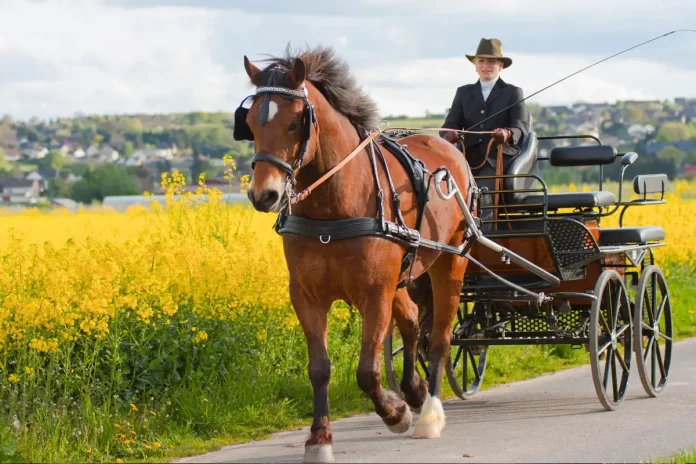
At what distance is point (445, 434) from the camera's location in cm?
807

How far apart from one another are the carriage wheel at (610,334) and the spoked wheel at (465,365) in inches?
43.2

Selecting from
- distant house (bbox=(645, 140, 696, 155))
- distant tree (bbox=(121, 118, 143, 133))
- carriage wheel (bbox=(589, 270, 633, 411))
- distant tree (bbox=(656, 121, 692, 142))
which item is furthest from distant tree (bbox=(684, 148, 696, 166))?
carriage wheel (bbox=(589, 270, 633, 411))

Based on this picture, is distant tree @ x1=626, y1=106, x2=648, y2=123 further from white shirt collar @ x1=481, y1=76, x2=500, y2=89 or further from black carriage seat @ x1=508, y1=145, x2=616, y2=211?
white shirt collar @ x1=481, y1=76, x2=500, y2=89

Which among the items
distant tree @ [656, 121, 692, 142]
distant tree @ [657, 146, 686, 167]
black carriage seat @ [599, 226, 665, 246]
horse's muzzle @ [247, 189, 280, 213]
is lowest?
black carriage seat @ [599, 226, 665, 246]

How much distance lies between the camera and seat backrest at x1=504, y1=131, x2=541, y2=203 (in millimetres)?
9273

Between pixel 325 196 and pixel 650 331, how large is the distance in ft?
14.4

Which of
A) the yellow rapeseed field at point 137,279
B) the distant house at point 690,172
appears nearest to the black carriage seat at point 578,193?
the yellow rapeseed field at point 137,279

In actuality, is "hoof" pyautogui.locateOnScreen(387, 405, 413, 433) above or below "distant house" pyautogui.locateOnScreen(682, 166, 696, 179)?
below

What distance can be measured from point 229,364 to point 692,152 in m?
35.9

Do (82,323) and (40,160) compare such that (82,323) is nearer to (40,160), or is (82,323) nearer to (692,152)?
(692,152)

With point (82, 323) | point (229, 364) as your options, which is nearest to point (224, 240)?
point (229, 364)

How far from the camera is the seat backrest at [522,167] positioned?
9.27 m

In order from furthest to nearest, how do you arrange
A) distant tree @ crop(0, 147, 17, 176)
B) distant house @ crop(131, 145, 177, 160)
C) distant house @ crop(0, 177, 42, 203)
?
distant house @ crop(131, 145, 177, 160)
distant tree @ crop(0, 147, 17, 176)
distant house @ crop(0, 177, 42, 203)

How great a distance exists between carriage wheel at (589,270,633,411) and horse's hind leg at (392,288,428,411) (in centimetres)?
136
